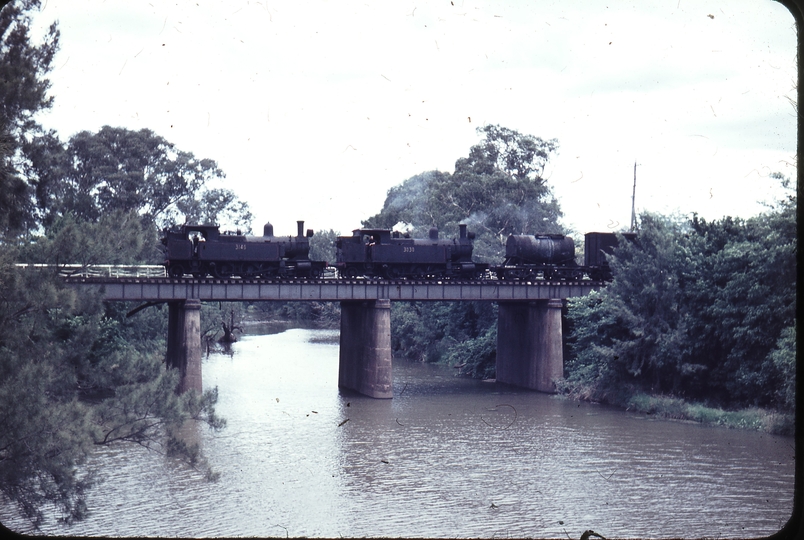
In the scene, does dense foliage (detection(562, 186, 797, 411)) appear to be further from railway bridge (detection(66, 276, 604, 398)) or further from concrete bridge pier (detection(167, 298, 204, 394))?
concrete bridge pier (detection(167, 298, 204, 394))

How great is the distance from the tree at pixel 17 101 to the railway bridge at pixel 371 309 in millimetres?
19474

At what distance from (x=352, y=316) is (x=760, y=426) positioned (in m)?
21.1

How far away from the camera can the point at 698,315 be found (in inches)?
1463

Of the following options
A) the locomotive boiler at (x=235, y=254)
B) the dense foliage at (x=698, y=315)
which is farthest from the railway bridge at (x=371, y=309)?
the locomotive boiler at (x=235, y=254)

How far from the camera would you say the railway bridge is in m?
39.2

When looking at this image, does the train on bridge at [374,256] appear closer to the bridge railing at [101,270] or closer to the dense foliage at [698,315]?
the bridge railing at [101,270]

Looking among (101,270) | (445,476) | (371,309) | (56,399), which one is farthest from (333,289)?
(56,399)

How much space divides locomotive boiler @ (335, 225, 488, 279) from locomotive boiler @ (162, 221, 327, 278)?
1706mm

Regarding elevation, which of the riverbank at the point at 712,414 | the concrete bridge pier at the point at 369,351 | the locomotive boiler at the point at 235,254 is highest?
the locomotive boiler at the point at 235,254

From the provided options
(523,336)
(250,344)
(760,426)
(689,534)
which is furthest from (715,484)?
(250,344)

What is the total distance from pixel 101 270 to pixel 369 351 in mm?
13106

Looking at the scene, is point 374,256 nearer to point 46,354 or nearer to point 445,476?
point 445,476

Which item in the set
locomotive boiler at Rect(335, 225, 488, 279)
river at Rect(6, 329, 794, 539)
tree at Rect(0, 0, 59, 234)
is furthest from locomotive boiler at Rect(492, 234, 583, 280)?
tree at Rect(0, 0, 59, 234)

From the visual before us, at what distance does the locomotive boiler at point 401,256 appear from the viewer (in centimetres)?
4541
